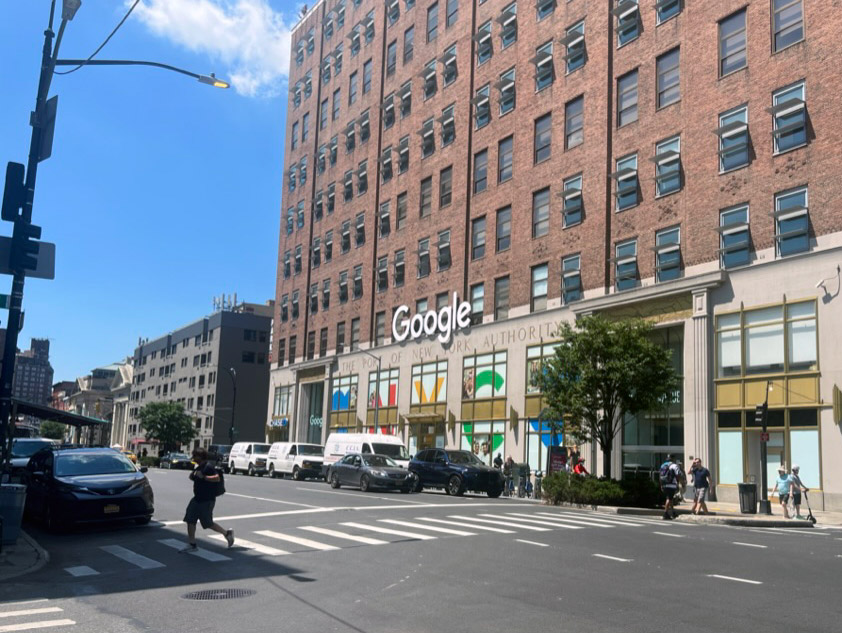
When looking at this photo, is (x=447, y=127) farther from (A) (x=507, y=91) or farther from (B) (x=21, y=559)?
(B) (x=21, y=559)

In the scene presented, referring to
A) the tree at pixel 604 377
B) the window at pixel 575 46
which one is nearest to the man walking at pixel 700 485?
the tree at pixel 604 377

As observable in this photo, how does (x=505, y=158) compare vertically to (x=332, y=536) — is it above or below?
above

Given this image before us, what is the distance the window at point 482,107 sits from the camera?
47.5 metres

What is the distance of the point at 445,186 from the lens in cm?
5097

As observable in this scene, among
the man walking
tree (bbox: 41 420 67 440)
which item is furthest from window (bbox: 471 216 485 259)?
tree (bbox: 41 420 67 440)

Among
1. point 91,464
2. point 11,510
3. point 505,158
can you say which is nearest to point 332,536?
point 11,510

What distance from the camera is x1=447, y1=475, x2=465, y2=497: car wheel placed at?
104ft

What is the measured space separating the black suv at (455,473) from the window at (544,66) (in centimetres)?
2074

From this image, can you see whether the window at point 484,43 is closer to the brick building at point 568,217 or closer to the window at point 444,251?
the brick building at point 568,217

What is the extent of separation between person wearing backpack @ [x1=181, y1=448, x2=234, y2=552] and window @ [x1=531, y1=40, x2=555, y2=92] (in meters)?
33.9

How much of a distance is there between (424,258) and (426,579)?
4145 cm

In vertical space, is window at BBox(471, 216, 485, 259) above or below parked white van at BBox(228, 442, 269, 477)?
above

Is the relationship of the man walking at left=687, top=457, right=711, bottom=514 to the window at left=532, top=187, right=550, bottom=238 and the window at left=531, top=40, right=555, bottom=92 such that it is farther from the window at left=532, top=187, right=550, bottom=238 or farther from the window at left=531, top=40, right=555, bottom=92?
the window at left=531, top=40, right=555, bottom=92

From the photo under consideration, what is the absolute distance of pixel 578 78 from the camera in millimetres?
41000
